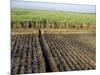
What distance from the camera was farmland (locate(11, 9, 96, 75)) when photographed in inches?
77.4

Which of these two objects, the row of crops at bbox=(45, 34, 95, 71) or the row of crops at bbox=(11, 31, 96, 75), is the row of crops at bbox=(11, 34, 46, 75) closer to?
the row of crops at bbox=(11, 31, 96, 75)

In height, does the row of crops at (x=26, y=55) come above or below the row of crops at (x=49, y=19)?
below

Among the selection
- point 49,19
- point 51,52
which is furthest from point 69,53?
point 49,19

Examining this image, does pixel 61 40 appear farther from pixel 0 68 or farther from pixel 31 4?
pixel 0 68

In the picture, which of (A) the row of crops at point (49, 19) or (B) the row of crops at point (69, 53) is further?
(B) the row of crops at point (69, 53)

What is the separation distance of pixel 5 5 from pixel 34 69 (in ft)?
2.45

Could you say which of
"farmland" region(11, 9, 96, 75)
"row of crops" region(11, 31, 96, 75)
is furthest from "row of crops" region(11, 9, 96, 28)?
"row of crops" region(11, 31, 96, 75)

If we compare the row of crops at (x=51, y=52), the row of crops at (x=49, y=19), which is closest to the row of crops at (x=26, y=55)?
the row of crops at (x=51, y=52)

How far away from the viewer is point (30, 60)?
1991 millimetres

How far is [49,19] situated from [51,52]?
0.38 m

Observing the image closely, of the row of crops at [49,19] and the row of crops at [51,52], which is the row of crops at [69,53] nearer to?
the row of crops at [51,52]

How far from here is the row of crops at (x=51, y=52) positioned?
196 cm

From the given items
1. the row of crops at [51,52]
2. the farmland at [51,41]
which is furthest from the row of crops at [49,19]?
the row of crops at [51,52]

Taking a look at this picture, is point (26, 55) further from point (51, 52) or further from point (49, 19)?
point (49, 19)
